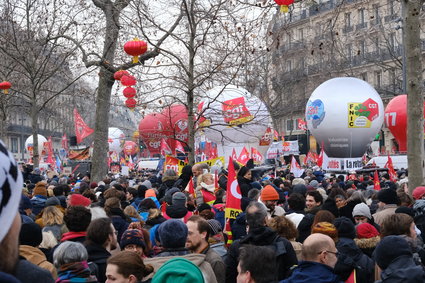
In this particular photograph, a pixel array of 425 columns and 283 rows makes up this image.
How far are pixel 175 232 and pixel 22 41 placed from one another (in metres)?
17.1

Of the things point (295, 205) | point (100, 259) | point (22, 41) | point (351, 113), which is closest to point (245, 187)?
point (295, 205)

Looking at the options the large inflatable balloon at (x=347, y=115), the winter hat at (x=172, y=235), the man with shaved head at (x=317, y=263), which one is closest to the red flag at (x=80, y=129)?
the large inflatable balloon at (x=347, y=115)

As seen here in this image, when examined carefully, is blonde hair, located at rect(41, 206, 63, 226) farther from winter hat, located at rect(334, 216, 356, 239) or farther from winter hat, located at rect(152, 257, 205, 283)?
winter hat, located at rect(152, 257, 205, 283)

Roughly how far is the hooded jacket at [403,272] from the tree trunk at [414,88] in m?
8.16

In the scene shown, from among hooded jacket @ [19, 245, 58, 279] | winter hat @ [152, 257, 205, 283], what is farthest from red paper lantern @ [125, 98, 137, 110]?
winter hat @ [152, 257, 205, 283]

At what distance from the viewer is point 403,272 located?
14.2 feet

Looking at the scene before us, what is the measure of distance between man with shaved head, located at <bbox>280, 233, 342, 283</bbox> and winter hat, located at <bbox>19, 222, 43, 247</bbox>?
1992 millimetres

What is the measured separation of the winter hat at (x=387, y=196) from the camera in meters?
8.15

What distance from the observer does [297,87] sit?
4897 cm

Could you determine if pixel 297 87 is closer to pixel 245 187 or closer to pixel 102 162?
pixel 102 162

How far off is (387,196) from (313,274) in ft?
13.5

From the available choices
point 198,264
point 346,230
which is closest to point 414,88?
point 346,230

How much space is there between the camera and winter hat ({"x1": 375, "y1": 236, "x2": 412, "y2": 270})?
4.44 meters

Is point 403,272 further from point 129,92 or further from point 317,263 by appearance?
point 129,92
